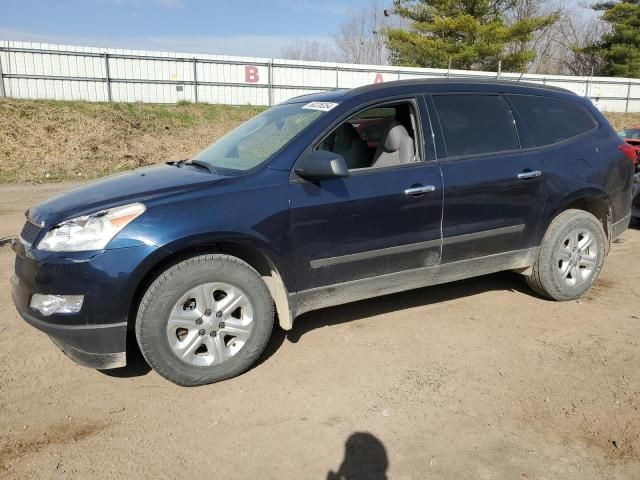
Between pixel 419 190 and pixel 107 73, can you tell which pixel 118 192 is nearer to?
pixel 419 190

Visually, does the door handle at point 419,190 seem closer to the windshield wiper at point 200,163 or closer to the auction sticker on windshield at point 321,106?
the auction sticker on windshield at point 321,106

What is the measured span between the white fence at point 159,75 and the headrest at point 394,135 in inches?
515

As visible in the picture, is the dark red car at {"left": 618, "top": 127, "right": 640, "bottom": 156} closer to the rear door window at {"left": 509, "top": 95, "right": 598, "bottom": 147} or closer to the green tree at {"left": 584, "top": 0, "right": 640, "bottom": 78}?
the rear door window at {"left": 509, "top": 95, "right": 598, "bottom": 147}

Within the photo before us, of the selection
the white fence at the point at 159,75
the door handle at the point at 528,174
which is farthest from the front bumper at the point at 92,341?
the white fence at the point at 159,75

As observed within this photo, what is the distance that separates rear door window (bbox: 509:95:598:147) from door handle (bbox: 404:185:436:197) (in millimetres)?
1198

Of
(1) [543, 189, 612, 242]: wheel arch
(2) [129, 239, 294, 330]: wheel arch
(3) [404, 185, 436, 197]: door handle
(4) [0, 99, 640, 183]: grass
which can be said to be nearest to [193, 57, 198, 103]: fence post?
(4) [0, 99, 640, 183]: grass

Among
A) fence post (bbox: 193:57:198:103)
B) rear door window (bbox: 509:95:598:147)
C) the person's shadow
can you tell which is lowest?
the person's shadow

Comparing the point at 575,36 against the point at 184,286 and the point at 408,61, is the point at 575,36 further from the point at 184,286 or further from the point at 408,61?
the point at 184,286

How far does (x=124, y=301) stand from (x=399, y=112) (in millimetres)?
2358

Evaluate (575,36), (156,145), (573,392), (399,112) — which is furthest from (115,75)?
(575,36)

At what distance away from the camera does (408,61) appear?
107 ft

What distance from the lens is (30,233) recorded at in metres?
3.22

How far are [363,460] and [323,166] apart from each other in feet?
5.59

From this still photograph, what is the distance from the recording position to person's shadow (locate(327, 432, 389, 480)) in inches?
97.4
